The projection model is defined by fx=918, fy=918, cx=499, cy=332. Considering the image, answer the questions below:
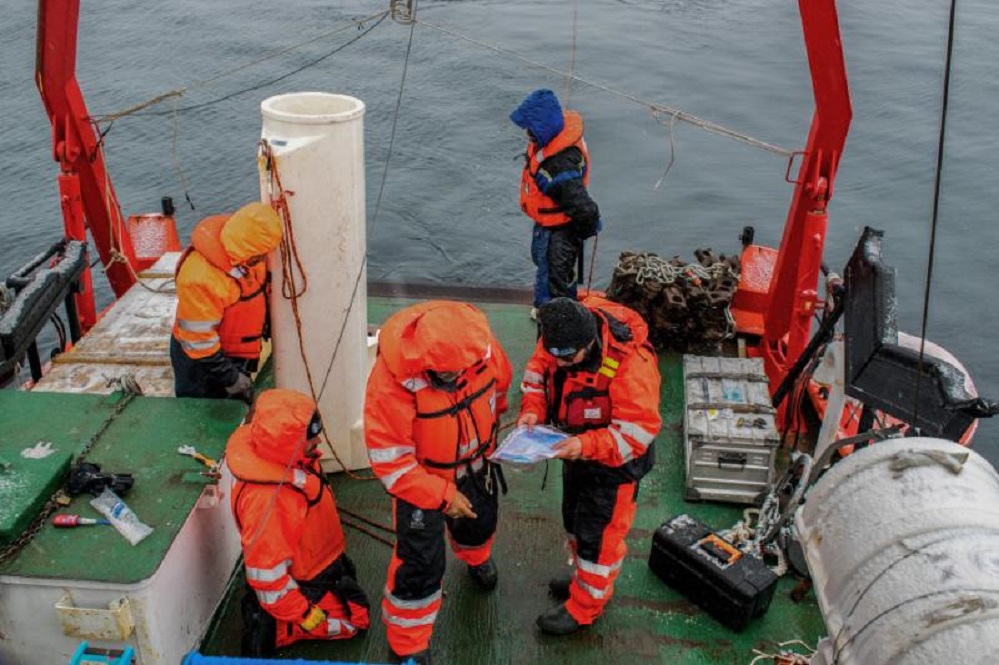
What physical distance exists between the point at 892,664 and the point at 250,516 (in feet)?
7.98

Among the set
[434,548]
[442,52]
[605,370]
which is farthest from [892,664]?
[442,52]

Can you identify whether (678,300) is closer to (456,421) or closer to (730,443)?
(730,443)

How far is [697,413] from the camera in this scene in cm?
511

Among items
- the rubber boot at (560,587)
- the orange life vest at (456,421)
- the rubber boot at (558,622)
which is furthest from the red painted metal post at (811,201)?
the orange life vest at (456,421)

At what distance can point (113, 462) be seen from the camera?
3.82 m

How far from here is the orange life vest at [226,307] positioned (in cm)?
432

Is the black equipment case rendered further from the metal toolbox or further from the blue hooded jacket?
the blue hooded jacket

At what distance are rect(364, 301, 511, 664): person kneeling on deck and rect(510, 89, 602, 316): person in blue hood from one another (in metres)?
2.09

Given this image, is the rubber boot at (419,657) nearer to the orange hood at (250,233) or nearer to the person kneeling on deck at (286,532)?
the person kneeling on deck at (286,532)

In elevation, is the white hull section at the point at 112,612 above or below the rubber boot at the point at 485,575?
above

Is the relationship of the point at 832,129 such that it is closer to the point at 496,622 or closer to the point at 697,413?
the point at 697,413

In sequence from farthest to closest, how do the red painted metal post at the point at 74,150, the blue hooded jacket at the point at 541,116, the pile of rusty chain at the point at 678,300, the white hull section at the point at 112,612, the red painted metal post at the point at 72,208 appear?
the pile of rusty chain at the point at 678,300 < the red painted metal post at the point at 72,208 < the blue hooded jacket at the point at 541,116 < the red painted metal post at the point at 74,150 < the white hull section at the point at 112,612

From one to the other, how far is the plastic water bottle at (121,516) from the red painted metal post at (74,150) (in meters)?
3.04

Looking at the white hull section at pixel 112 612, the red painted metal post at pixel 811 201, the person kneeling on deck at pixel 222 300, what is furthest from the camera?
the red painted metal post at pixel 811 201
